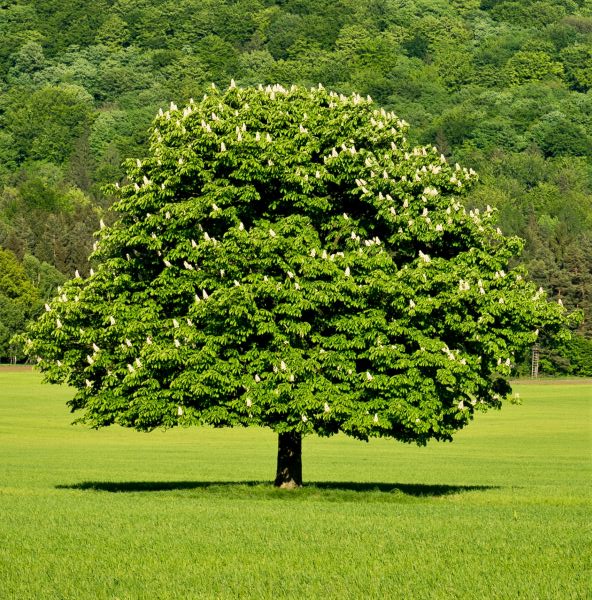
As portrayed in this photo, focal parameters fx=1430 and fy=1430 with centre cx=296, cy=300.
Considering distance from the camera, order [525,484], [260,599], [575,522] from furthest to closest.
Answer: [525,484] → [575,522] → [260,599]

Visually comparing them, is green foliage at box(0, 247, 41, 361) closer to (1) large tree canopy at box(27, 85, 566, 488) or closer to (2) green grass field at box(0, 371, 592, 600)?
(2) green grass field at box(0, 371, 592, 600)

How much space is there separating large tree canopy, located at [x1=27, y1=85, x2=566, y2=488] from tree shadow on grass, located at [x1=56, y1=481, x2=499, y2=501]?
6.15ft

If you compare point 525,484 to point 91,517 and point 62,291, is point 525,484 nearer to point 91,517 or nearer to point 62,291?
point 62,291

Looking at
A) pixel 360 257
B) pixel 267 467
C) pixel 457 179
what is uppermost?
pixel 457 179

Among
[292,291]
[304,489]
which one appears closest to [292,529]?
[292,291]

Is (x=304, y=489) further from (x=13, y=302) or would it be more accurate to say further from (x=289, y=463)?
(x=13, y=302)

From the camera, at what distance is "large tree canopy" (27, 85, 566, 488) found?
1435 inches

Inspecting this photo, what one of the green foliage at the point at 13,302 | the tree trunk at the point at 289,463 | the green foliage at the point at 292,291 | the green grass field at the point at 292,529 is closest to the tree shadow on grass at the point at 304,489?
the green grass field at the point at 292,529

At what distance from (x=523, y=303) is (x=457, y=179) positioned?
15.7ft

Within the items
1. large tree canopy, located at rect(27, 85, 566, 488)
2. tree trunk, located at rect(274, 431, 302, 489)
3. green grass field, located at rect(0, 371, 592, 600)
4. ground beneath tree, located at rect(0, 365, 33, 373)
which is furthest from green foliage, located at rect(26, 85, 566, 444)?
ground beneath tree, located at rect(0, 365, 33, 373)

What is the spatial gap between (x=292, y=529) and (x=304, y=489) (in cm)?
1047

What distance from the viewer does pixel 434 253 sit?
39750 mm

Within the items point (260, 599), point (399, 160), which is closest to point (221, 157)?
point (399, 160)

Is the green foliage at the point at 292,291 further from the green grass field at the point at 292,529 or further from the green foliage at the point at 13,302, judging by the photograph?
the green foliage at the point at 13,302
